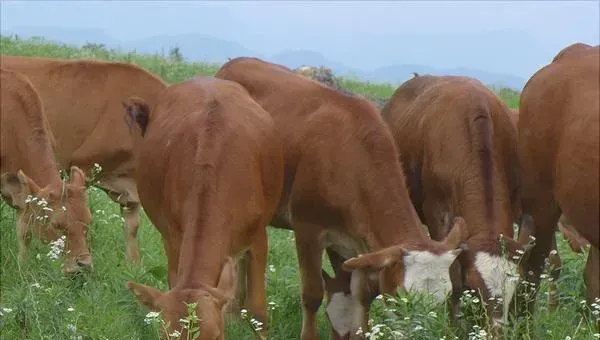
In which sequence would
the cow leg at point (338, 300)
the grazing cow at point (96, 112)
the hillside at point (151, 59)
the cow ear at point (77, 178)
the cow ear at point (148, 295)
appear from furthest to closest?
the hillside at point (151, 59) < the grazing cow at point (96, 112) < the cow ear at point (77, 178) < the cow leg at point (338, 300) < the cow ear at point (148, 295)

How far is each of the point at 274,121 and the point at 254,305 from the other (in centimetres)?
171

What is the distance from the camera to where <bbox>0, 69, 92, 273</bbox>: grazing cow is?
924cm

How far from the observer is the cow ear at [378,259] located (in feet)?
22.4

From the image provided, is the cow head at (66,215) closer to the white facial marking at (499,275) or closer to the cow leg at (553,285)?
the white facial marking at (499,275)

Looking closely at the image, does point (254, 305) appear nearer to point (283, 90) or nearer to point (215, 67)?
point (283, 90)

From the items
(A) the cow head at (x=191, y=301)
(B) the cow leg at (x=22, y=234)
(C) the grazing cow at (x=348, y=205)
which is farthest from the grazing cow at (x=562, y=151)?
(B) the cow leg at (x=22, y=234)

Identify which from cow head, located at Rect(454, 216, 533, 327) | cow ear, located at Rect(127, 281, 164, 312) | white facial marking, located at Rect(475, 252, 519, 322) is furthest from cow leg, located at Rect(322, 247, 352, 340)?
cow ear, located at Rect(127, 281, 164, 312)

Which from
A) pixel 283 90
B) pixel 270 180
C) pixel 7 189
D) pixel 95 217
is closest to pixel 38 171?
pixel 7 189

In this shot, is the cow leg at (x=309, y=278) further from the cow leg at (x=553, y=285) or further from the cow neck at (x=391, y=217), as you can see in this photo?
the cow leg at (x=553, y=285)

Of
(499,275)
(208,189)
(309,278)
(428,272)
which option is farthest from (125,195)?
(499,275)

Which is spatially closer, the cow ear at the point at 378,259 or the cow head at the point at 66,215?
the cow ear at the point at 378,259

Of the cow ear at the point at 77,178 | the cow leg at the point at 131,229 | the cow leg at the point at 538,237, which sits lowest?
the cow leg at the point at 131,229

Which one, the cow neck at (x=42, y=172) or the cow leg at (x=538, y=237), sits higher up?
the cow leg at (x=538, y=237)

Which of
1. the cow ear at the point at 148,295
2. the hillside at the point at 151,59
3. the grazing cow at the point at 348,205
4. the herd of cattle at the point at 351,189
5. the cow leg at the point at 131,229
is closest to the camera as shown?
the cow ear at the point at 148,295
